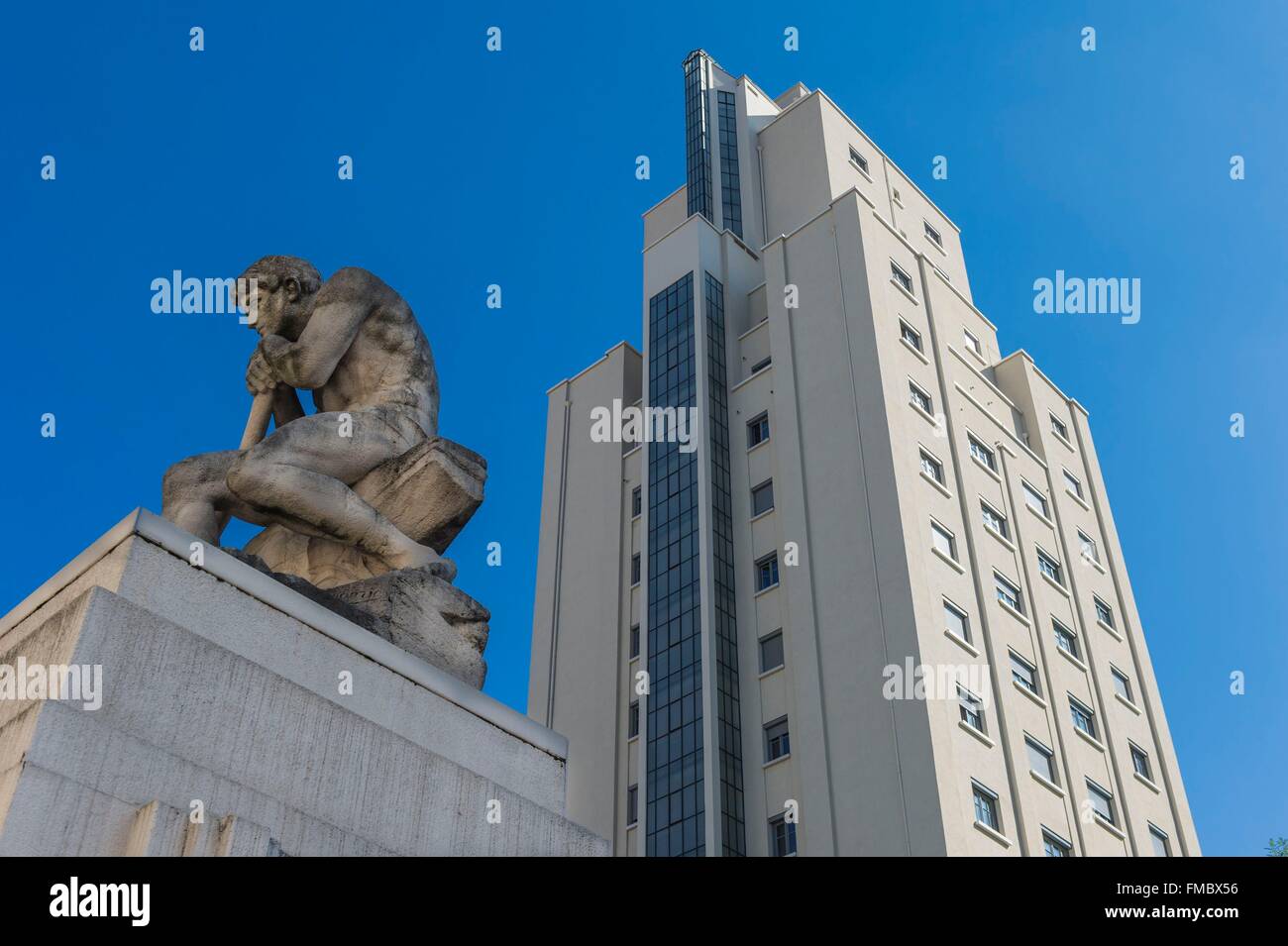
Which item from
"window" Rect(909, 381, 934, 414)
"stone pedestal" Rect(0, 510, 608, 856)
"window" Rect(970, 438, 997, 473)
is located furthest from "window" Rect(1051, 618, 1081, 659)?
"stone pedestal" Rect(0, 510, 608, 856)

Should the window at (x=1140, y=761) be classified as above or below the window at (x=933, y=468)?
below

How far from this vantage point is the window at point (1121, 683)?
1626 inches

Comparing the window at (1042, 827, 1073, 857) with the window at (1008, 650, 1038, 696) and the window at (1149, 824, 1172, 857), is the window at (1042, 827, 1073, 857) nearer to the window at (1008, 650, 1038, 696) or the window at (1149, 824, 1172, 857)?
the window at (1008, 650, 1038, 696)

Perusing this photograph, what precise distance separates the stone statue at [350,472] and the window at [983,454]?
3513 cm

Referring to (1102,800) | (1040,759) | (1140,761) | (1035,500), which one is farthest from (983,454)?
(1102,800)

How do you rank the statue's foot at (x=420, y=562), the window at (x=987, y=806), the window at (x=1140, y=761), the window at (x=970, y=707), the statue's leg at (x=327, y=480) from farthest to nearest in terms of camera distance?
the window at (x=1140, y=761)
the window at (x=970, y=707)
the window at (x=987, y=806)
the statue's foot at (x=420, y=562)
the statue's leg at (x=327, y=480)

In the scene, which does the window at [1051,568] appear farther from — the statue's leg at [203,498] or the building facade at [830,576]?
the statue's leg at [203,498]

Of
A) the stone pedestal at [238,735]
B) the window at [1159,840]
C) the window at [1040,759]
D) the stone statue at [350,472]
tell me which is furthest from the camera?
the window at [1159,840]

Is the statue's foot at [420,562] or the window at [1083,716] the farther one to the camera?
the window at [1083,716]

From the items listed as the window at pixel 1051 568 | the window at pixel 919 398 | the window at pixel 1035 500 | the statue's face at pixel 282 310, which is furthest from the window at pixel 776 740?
the statue's face at pixel 282 310

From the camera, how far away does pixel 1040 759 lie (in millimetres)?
35125

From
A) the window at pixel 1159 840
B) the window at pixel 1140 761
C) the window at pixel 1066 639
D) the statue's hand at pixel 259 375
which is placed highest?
the window at pixel 1066 639
